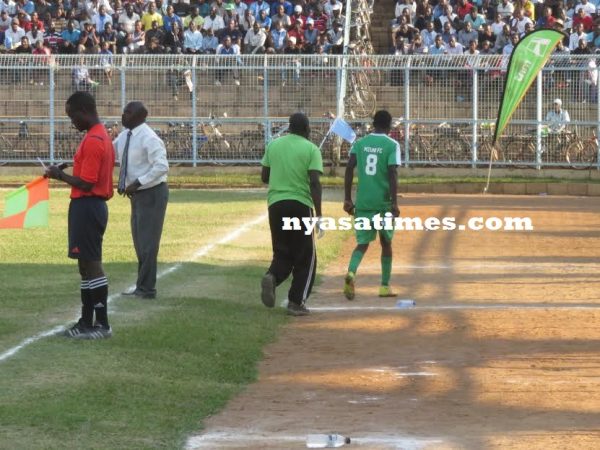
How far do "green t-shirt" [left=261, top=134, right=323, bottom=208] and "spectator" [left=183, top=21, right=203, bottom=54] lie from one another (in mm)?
25813

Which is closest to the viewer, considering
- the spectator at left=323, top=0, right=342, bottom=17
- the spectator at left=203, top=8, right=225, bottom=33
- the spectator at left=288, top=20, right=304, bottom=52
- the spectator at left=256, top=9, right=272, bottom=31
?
the spectator at left=288, top=20, right=304, bottom=52

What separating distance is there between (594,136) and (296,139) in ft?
69.1

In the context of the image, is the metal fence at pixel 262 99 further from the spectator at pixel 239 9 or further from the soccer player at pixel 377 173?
the soccer player at pixel 377 173

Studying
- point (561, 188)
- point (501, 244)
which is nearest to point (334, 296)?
point (501, 244)

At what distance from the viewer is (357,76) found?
1385 inches

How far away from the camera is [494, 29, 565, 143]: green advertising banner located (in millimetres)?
27453

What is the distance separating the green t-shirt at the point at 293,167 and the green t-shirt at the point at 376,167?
1.24m

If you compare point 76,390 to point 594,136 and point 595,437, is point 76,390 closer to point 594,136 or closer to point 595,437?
point 595,437

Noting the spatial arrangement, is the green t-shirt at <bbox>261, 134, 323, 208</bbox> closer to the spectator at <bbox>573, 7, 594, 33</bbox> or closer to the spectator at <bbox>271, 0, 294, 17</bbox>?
the spectator at <bbox>573, 7, 594, 33</bbox>

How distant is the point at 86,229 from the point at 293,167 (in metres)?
2.90

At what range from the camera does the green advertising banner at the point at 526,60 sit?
27.5 metres

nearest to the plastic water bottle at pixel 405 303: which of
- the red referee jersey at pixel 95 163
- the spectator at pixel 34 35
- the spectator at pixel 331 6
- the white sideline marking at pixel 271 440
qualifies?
the red referee jersey at pixel 95 163

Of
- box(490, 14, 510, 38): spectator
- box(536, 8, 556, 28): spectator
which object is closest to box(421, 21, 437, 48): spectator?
box(490, 14, 510, 38): spectator

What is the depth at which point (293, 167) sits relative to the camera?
13922mm
